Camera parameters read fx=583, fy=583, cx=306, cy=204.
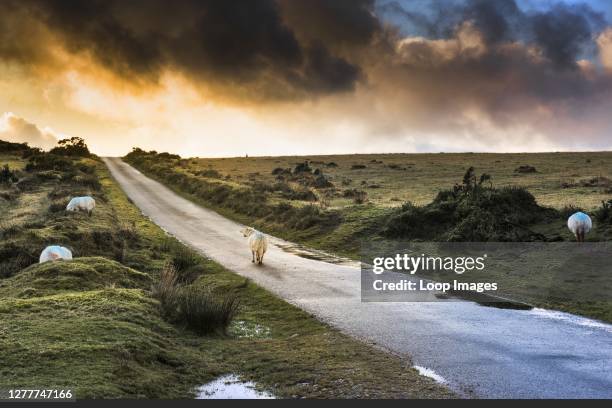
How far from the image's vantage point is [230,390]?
854 centimetres

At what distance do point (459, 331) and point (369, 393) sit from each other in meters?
4.40

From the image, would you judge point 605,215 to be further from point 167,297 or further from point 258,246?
point 167,297

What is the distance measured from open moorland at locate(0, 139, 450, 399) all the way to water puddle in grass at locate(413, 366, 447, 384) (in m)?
0.17

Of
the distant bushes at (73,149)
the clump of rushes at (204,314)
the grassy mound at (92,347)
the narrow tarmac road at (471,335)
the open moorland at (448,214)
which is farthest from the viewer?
the distant bushes at (73,149)

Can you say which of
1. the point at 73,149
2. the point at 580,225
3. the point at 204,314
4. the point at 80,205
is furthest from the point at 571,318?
the point at 73,149

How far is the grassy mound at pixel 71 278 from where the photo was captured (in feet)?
45.0

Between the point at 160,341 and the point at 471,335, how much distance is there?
6.01 m

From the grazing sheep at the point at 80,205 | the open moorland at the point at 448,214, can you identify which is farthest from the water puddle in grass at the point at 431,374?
the grazing sheep at the point at 80,205

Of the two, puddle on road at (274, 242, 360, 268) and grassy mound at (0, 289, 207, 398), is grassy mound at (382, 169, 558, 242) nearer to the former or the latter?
puddle on road at (274, 242, 360, 268)

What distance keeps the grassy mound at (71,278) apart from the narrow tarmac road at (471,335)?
4.11 m

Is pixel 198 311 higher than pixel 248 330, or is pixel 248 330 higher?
pixel 198 311

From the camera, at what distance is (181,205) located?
144 ft

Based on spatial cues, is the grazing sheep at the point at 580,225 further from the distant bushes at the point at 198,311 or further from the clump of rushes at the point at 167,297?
the clump of rushes at the point at 167,297

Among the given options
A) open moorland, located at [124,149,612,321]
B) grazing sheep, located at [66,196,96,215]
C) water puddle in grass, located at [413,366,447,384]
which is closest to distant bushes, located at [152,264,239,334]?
water puddle in grass, located at [413,366,447,384]
